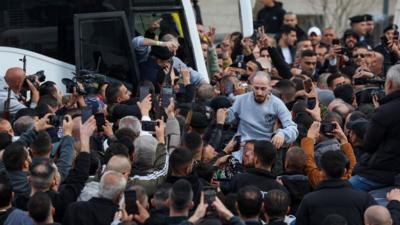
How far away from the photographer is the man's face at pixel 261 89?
14289 millimetres

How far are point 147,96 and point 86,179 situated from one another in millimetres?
2198

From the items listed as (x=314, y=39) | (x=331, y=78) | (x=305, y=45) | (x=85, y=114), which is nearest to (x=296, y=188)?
(x=85, y=114)

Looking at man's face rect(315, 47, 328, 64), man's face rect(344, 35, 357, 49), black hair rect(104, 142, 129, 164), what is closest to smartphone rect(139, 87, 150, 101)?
black hair rect(104, 142, 129, 164)

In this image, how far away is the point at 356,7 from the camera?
36500 mm

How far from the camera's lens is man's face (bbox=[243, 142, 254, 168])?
43.1 ft

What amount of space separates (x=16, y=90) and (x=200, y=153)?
12.8ft

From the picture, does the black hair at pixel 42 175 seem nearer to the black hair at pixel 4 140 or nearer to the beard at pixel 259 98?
the black hair at pixel 4 140

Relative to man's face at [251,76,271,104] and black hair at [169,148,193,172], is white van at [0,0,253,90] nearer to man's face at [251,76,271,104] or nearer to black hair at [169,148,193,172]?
man's face at [251,76,271,104]

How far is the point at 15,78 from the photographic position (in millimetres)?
16312

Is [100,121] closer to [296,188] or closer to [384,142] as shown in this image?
[296,188]

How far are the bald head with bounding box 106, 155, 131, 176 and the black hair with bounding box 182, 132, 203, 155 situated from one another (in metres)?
0.96

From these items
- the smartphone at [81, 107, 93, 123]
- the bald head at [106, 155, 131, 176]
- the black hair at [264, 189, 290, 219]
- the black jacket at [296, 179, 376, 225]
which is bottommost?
the black jacket at [296, 179, 376, 225]

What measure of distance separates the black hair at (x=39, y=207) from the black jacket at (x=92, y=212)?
0.45 m

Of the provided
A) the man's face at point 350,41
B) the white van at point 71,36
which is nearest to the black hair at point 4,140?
the white van at point 71,36
